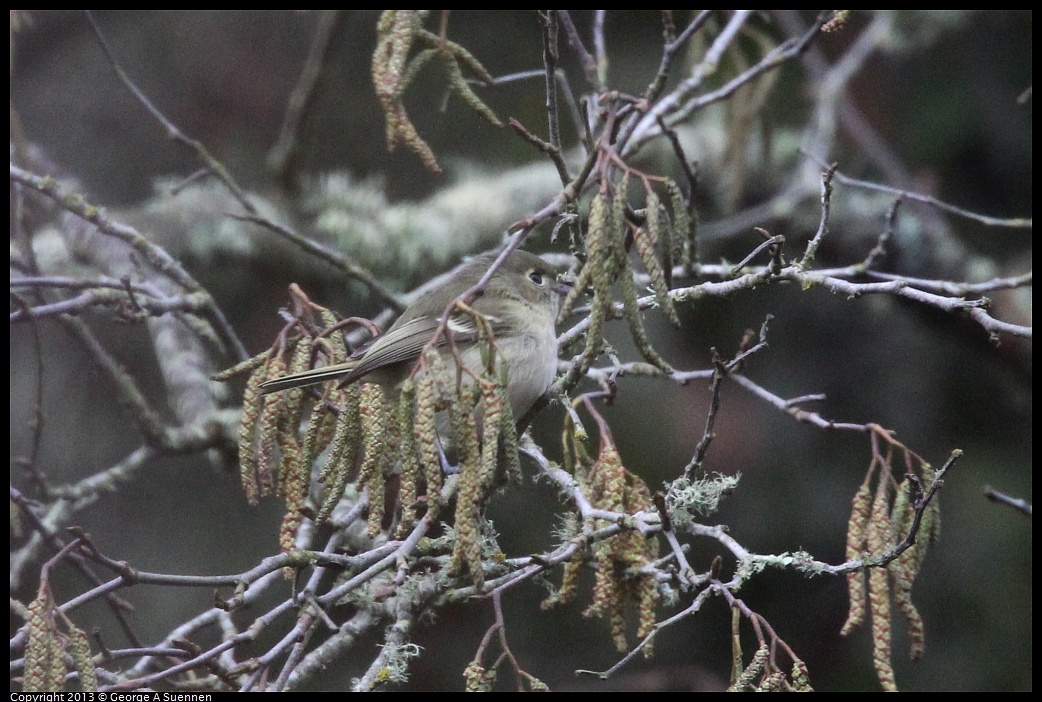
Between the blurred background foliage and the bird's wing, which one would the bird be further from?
the blurred background foliage

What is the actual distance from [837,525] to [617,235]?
3.75 metres

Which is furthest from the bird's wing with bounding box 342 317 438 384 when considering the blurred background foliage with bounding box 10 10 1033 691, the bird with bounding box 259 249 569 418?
the blurred background foliage with bounding box 10 10 1033 691

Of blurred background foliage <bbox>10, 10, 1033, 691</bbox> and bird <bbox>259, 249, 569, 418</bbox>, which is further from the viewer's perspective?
blurred background foliage <bbox>10, 10, 1033, 691</bbox>

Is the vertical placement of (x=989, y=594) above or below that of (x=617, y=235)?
below

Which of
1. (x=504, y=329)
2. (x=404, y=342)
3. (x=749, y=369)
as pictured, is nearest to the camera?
(x=404, y=342)

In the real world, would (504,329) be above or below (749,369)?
above

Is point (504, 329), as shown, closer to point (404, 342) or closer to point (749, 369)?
point (404, 342)

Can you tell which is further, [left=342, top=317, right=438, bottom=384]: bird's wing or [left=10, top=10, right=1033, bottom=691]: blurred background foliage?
[left=10, top=10, right=1033, bottom=691]: blurred background foliage

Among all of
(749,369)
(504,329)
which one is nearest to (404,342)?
(504,329)

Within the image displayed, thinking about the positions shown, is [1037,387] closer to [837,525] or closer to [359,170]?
[837,525]

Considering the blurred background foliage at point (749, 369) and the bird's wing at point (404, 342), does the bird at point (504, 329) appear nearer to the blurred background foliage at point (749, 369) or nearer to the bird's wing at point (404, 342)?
the bird's wing at point (404, 342)

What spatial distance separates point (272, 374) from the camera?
2232 mm

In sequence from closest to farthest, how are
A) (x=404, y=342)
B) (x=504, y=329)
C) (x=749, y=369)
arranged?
(x=404, y=342) < (x=504, y=329) < (x=749, y=369)
